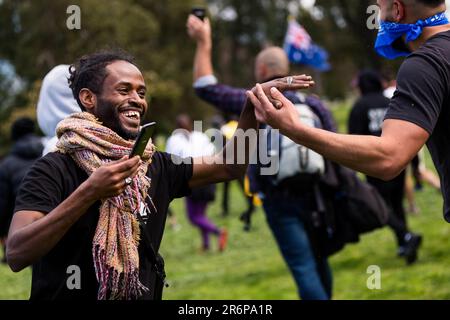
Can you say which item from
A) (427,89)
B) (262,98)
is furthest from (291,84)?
(427,89)

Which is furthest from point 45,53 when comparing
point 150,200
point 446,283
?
point 150,200

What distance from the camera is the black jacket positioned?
7621 mm

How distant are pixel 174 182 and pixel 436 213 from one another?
8527mm

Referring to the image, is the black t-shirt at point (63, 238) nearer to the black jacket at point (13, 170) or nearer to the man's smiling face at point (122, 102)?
the man's smiling face at point (122, 102)

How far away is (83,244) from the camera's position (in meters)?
2.95

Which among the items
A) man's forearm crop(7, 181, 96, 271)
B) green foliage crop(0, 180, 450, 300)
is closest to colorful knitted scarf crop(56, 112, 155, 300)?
man's forearm crop(7, 181, 96, 271)

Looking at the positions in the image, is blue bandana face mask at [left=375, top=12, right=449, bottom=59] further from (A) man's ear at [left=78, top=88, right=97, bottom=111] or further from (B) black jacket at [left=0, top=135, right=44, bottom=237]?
(B) black jacket at [left=0, top=135, right=44, bottom=237]

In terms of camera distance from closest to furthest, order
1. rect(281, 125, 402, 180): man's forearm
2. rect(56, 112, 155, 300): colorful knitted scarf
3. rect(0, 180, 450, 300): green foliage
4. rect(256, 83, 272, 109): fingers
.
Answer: rect(281, 125, 402, 180): man's forearm → rect(256, 83, 272, 109): fingers → rect(56, 112, 155, 300): colorful knitted scarf → rect(0, 180, 450, 300): green foliage

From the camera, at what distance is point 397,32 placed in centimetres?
312

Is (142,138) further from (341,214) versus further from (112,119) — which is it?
(341,214)

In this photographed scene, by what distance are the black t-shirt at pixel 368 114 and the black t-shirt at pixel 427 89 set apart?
493 centimetres

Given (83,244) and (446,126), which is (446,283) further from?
(83,244)

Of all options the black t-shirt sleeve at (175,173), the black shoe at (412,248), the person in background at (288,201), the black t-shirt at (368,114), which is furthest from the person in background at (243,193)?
the black shoe at (412,248)

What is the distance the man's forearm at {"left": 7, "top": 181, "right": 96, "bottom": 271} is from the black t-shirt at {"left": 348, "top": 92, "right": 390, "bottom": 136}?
217 inches
